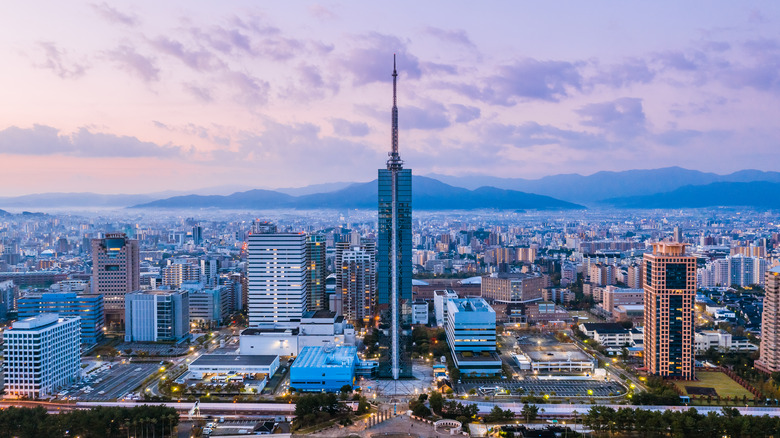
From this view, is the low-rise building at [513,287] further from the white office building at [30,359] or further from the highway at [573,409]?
the white office building at [30,359]

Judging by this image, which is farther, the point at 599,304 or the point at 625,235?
the point at 625,235

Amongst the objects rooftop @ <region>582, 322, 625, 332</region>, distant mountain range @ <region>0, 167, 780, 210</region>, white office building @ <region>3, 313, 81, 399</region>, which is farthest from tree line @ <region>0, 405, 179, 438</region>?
distant mountain range @ <region>0, 167, 780, 210</region>

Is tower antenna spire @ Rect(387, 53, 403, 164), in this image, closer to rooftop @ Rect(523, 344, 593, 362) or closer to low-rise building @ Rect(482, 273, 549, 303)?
rooftop @ Rect(523, 344, 593, 362)

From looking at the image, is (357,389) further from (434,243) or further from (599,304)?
(434,243)

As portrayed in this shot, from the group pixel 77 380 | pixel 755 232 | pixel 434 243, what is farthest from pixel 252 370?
pixel 755 232

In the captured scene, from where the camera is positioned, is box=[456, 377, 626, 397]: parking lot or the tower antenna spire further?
the tower antenna spire

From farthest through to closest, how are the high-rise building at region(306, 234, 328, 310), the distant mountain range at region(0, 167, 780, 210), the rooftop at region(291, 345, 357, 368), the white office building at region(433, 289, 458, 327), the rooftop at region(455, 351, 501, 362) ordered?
the distant mountain range at region(0, 167, 780, 210) → the high-rise building at region(306, 234, 328, 310) → the white office building at region(433, 289, 458, 327) → the rooftop at region(455, 351, 501, 362) → the rooftop at region(291, 345, 357, 368)
